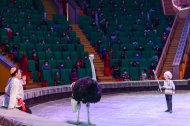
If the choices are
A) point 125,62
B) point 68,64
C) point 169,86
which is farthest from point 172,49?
point 169,86

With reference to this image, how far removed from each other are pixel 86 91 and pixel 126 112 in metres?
2.96

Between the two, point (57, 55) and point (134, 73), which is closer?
point (57, 55)

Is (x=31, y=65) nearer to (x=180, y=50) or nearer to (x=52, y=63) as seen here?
(x=52, y=63)

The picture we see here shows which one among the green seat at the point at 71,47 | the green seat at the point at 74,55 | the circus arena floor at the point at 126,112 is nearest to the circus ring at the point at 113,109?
the circus arena floor at the point at 126,112

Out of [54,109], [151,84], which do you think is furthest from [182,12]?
[54,109]

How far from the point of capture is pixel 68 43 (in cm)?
2242

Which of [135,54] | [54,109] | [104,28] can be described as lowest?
[54,109]

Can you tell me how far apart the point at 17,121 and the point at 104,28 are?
19.8 m

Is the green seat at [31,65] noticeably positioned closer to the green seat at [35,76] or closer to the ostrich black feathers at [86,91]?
the green seat at [35,76]

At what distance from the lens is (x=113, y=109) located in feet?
40.2

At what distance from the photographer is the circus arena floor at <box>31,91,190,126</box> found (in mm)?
9709

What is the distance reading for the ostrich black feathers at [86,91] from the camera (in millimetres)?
8773

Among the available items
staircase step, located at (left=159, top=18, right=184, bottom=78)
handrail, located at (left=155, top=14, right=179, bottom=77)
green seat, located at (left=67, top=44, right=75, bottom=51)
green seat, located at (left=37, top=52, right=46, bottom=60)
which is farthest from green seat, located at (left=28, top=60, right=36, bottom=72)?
staircase step, located at (left=159, top=18, right=184, bottom=78)

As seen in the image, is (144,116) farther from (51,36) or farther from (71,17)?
(71,17)
